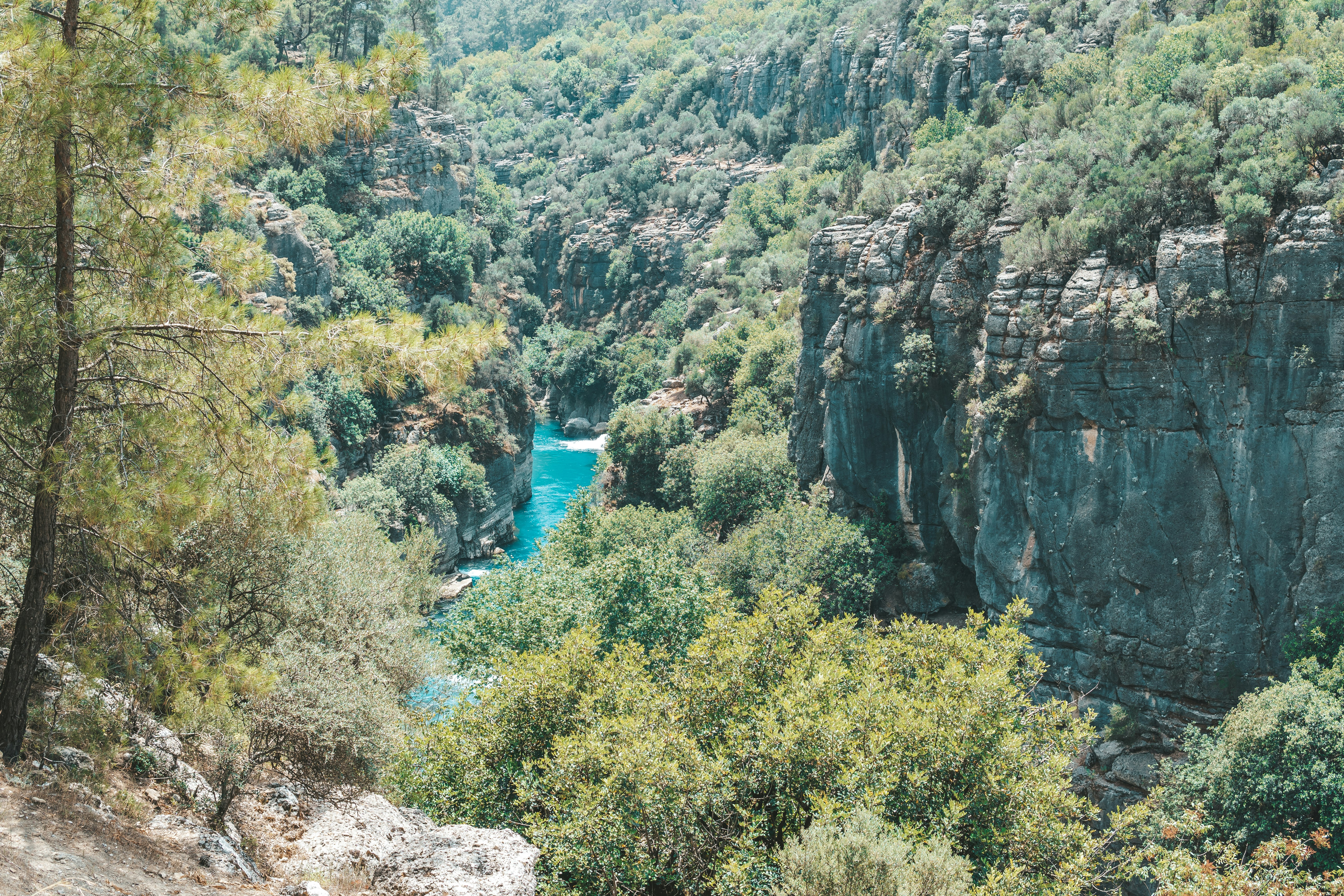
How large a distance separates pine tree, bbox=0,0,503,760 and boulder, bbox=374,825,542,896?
3682 millimetres

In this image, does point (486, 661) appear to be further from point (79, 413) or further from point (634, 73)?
point (634, 73)

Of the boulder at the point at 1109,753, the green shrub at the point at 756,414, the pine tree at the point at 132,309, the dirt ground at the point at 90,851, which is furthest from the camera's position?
the green shrub at the point at 756,414

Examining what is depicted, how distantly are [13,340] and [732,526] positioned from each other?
93.9 ft

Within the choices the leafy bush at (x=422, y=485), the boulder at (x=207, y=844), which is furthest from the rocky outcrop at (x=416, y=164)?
the boulder at (x=207, y=844)

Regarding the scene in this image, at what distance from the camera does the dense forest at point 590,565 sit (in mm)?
8242

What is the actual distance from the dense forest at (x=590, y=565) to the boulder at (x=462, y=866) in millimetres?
652

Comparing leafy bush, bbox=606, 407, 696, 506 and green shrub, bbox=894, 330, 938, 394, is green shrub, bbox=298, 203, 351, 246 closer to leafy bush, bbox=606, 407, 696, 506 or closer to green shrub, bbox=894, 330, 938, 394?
leafy bush, bbox=606, 407, 696, 506

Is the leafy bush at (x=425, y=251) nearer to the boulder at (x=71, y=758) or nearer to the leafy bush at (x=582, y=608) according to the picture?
the leafy bush at (x=582, y=608)

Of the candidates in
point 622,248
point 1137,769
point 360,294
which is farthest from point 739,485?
point 622,248

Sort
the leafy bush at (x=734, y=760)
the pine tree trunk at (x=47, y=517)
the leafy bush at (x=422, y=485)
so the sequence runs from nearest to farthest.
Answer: the pine tree trunk at (x=47, y=517) → the leafy bush at (x=734, y=760) → the leafy bush at (x=422, y=485)

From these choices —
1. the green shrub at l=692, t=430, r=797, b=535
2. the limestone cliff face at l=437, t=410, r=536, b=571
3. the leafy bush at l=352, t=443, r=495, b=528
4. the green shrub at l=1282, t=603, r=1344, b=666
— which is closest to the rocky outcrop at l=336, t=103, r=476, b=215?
the limestone cliff face at l=437, t=410, r=536, b=571

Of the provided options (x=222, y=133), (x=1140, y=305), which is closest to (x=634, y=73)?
(x=1140, y=305)

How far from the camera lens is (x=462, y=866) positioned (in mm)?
9172

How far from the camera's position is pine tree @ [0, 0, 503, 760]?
7680mm
